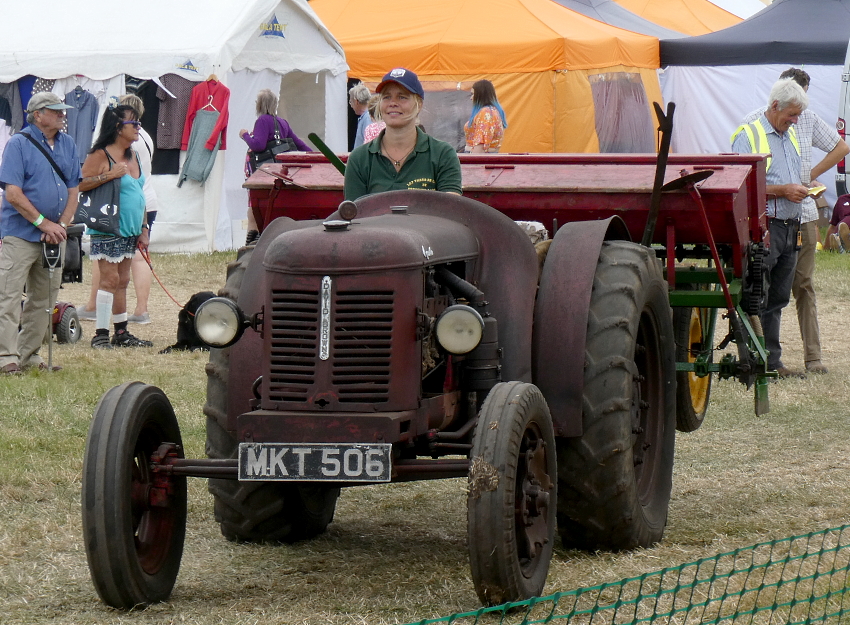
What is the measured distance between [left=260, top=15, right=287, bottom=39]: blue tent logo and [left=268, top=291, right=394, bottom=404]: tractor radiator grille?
1341cm

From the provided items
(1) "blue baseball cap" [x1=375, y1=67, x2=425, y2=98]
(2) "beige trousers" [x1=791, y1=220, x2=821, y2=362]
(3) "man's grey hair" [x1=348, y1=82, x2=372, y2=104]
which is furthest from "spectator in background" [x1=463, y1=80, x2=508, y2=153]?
(1) "blue baseball cap" [x1=375, y1=67, x2=425, y2=98]

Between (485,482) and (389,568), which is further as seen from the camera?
(389,568)

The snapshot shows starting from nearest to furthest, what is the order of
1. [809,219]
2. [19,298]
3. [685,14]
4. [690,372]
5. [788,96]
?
1. [690,372]
2. [788,96]
3. [809,219]
4. [19,298]
5. [685,14]

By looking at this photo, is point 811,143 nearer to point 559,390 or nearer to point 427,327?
point 559,390

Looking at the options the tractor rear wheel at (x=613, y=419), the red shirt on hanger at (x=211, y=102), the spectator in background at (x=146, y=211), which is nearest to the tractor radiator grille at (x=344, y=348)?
the tractor rear wheel at (x=613, y=419)

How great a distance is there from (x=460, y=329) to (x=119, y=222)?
23.3 ft

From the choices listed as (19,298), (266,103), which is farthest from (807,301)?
(266,103)

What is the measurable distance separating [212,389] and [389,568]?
955mm

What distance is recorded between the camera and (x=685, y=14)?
24703 millimetres

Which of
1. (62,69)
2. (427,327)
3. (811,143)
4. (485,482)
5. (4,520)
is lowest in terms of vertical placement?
(4,520)

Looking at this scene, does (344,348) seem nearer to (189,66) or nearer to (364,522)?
(364,522)

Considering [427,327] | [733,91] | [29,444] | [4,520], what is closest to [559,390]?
[427,327]

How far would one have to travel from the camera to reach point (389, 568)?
Result: 4992 mm

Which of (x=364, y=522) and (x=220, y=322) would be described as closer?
(x=220, y=322)
